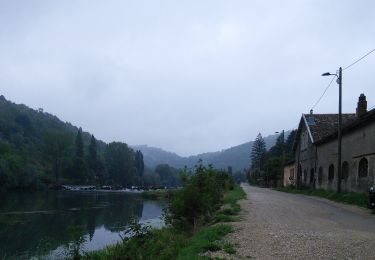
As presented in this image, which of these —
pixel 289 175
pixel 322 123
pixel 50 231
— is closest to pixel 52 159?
pixel 289 175

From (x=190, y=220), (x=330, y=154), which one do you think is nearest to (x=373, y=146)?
(x=330, y=154)

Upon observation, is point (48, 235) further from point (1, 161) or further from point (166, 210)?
point (1, 161)

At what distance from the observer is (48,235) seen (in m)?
23.9

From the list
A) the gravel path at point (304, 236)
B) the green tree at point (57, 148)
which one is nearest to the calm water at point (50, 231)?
the gravel path at point (304, 236)

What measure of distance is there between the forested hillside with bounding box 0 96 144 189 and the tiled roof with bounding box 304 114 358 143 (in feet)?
216

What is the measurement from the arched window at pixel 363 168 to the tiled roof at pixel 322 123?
1124 cm

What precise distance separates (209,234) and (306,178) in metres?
32.2

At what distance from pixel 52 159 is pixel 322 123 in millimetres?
105072

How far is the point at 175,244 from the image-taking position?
11820 mm

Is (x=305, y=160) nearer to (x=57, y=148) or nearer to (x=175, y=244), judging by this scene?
(x=175, y=244)

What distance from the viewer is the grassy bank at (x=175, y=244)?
9570 mm

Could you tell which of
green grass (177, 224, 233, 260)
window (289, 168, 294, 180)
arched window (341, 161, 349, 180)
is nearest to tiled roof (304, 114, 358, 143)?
arched window (341, 161, 349, 180)

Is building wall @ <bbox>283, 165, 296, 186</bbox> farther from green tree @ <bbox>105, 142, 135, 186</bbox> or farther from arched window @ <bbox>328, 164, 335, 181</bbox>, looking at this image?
green tree @ <bbox>105, 142, 135, 186</bbox>

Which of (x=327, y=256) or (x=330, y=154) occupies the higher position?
(x=330, y=154)
